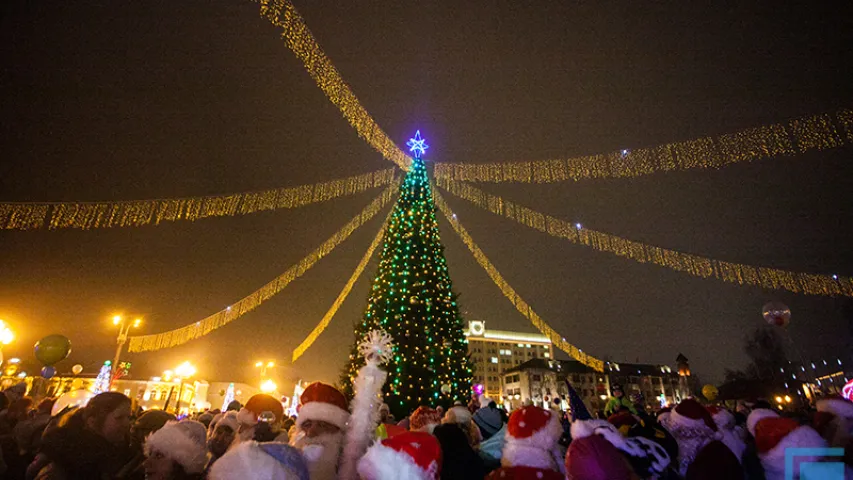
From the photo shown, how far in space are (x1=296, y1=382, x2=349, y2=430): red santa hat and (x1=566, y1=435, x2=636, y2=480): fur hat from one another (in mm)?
2057

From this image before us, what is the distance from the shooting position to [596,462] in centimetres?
256

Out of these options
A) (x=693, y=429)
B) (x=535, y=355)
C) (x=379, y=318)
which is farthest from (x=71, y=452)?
(x=535, y=355)

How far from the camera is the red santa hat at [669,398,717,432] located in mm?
4047

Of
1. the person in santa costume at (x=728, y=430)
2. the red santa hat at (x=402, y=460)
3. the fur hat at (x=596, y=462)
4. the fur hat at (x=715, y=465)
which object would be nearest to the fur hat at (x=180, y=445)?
the red santa hat at (x=402, y=460)

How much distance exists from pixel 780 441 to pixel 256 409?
553cm

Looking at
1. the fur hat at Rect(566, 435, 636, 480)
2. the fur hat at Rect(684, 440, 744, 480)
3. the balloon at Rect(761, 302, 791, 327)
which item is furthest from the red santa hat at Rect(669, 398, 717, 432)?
the balloon at Rect(761, 302, 791, 327)

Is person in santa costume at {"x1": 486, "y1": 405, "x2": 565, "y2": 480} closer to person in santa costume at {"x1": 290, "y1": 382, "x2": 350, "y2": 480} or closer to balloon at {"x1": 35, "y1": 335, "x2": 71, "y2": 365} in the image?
person in santa costume at {"x1": 290, "y1": 382, "x2": 350, "y2": 480}

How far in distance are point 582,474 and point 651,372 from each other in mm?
103111

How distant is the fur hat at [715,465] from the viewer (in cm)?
334

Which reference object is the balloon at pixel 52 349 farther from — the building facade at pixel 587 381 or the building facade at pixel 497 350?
the building facade at pixel 497 350

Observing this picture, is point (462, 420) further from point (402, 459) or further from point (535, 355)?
point (535, 355)

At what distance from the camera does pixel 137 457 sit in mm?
3449

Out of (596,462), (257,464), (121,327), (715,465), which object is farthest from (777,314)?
(121,327)

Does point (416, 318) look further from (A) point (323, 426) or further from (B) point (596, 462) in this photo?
(B) point (596, 462)
